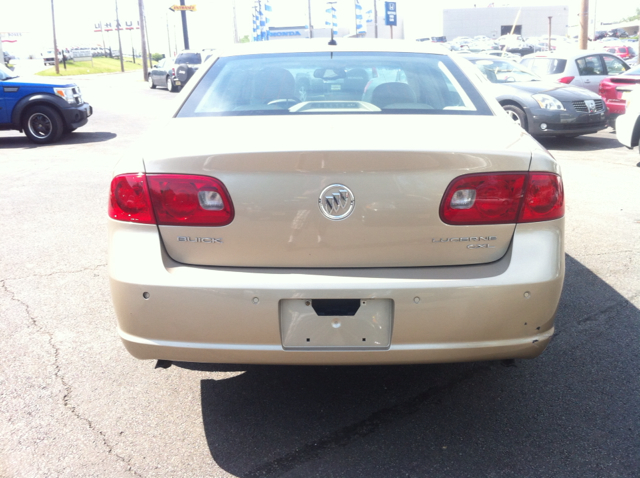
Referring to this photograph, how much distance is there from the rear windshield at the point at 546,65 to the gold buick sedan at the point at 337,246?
12.9 m

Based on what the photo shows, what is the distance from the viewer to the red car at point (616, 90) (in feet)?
40.5

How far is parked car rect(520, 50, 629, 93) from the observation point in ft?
46.0

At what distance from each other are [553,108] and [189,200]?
1013 cm

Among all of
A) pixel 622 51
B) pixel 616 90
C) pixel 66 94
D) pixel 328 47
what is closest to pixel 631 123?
pixel 616 90

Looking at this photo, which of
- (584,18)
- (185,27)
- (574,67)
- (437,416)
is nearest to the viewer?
(437,416)

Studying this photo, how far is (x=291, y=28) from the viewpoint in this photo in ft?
274

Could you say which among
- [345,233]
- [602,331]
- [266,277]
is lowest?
[602,331]

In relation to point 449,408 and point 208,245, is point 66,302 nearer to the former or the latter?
point 208,245

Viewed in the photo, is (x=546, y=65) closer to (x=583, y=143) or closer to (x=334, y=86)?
(x=583, y=143)

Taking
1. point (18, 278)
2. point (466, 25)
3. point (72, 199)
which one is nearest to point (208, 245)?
point (18, 278)

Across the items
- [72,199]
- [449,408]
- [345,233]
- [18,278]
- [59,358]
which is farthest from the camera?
[72,199]

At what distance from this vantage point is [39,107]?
12.8 metres

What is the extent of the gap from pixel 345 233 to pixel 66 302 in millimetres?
2707

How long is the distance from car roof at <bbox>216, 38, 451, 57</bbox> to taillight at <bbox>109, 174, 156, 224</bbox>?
1.41 metres
